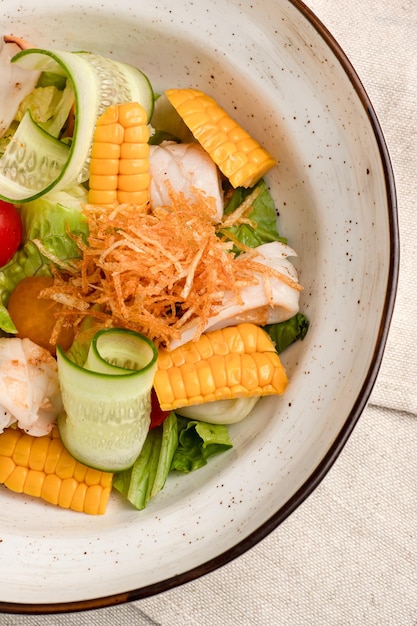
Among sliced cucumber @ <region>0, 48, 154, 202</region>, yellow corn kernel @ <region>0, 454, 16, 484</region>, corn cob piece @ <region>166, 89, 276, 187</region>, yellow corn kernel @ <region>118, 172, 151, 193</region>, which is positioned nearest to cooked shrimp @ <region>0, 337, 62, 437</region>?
yellow corn kernel @ <region>0, 454, 16, 484</region>

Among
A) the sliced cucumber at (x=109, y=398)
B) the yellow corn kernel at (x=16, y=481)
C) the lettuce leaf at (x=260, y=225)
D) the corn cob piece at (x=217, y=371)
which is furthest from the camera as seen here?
the lettuce leaf at (x=260, y=225)

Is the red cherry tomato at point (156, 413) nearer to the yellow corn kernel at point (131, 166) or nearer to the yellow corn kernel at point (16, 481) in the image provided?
the yellow corn kernel at point (16, 481)

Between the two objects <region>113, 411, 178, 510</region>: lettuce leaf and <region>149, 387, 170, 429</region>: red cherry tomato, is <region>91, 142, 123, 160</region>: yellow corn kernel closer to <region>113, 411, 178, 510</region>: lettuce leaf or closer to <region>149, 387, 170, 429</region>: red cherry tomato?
<region>149, 387, 170, 429</region>: red cherry tomato

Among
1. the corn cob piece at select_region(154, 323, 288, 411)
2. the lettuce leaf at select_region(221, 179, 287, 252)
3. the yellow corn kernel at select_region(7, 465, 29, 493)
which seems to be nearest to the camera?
the corn cob piece at select_region(154, 323, 288, 411)

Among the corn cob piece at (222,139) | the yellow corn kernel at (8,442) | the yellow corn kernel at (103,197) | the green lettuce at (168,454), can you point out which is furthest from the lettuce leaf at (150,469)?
the corn cob piece at (222,139)

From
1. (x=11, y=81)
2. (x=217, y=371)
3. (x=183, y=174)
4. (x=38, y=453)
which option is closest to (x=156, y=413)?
(x=217, y=371)

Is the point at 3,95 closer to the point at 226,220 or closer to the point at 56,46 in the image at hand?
the point at 56,46

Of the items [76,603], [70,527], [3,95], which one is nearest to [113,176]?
[3,95]

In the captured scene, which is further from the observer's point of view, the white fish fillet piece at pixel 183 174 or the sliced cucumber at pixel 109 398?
the white fish fillet piece at pixel 183 174
